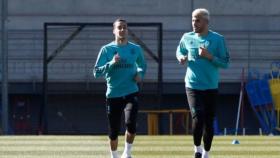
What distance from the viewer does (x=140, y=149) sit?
14.6 meters

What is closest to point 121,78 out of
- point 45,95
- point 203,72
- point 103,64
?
point 103,64

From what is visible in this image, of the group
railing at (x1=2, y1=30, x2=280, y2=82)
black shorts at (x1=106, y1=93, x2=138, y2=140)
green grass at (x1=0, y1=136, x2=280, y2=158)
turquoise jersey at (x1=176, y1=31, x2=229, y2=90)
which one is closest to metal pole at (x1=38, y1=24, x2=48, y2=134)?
railing at (x1=2, y1=30, x2=280, y2=82)

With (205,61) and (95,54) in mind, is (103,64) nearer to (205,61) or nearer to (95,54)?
(205,61)

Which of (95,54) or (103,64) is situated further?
(95,54)

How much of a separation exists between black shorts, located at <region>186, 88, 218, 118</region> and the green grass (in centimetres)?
217

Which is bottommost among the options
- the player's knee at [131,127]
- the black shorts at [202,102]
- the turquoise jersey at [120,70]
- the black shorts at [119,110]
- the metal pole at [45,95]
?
the metal pole at [45,95]

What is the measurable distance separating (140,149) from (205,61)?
3967 millimetres

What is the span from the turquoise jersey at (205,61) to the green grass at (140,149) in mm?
2272

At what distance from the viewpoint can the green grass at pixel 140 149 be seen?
43.5 feet

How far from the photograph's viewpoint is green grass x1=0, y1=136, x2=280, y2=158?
522 inches

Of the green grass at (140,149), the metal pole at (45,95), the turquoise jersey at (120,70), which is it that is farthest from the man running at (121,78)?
the metal pole at (45,95)

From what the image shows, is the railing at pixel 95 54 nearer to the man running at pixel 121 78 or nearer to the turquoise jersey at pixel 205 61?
the man running at pixel 121 78

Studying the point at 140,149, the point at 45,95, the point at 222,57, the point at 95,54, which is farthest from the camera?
the point at 95,54

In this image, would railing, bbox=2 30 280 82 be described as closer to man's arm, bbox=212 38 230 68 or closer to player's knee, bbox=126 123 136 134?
player's knee, bbox=126 123 136 134
